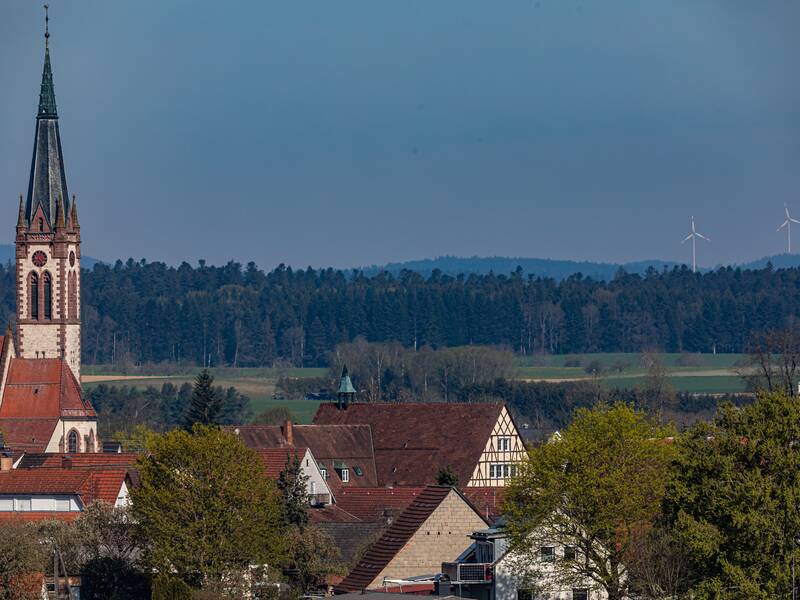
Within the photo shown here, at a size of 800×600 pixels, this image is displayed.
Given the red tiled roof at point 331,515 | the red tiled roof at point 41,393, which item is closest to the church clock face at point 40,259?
the red tiled roof at point 41,393

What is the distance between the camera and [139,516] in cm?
6606

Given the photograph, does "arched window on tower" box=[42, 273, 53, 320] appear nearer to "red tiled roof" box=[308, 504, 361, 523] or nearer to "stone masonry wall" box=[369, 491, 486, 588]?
"red tiled roof" box=[308, 504, 361, 523]

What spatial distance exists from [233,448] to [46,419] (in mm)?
61017

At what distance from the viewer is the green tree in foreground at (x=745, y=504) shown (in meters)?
52.0

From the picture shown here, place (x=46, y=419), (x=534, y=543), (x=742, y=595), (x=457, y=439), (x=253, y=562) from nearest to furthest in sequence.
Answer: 1. (x=742, y=595)
2. (x=534, y=543)
3. (x=253, y=562)
4. (x=457, y=439)
5. (x=46, y=419)

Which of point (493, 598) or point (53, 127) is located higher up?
point (53, 127)

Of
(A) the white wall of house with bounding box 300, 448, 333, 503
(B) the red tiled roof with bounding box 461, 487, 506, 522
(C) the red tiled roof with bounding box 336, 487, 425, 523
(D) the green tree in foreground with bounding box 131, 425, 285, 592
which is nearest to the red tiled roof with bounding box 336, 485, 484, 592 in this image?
(D) the green tree in foreground with bounding box 131, 425, 285, 592

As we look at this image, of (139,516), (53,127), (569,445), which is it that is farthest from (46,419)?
(569,445)

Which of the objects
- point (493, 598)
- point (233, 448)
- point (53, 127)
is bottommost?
point (493, 598)

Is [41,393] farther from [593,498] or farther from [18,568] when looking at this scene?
[593,498]

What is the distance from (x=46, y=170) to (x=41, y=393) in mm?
18875

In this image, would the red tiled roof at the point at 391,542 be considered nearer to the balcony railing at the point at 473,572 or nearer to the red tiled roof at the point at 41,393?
the balcony railing at the point at 473,572

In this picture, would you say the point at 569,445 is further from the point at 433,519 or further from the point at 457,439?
the point at 457,439

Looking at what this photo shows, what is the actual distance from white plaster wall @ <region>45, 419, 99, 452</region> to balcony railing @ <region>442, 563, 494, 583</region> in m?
64.3
